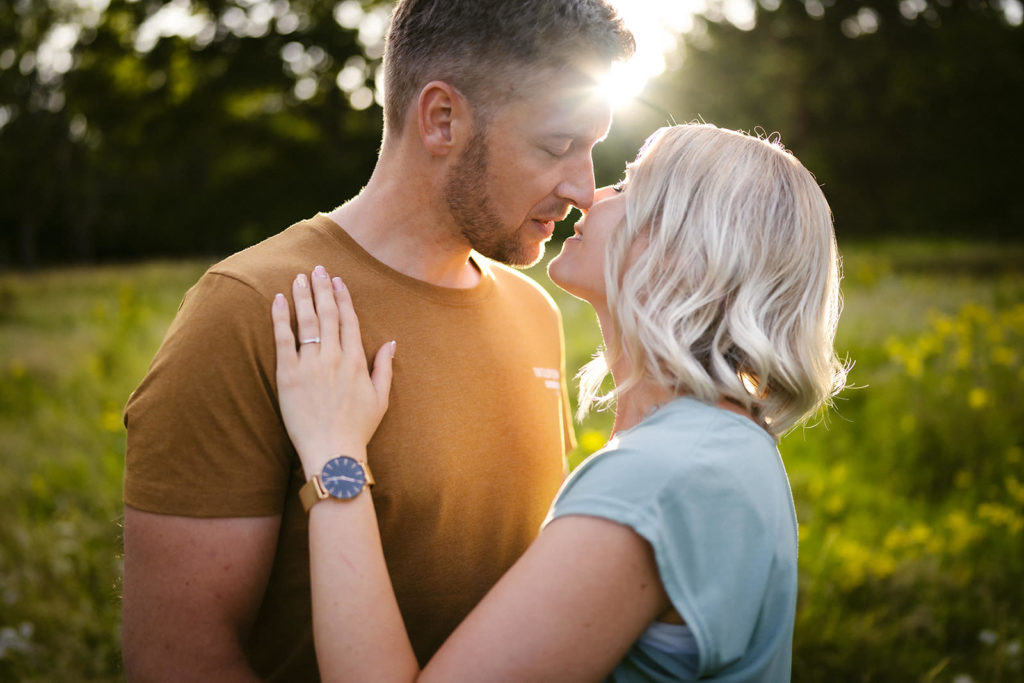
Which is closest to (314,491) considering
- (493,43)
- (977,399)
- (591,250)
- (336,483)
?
(336,483)

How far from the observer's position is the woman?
147cm

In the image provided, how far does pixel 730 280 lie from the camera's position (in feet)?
5.96

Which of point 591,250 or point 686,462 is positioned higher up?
point 591,250

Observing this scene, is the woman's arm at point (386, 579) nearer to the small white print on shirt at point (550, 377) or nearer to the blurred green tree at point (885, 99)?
the small white print on shirt at point (550, 377)

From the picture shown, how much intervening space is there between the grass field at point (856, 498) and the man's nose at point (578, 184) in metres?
1.72

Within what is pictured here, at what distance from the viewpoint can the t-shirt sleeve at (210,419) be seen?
1.66 meters

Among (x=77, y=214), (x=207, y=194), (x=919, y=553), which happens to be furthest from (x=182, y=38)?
(x=919, y=553)

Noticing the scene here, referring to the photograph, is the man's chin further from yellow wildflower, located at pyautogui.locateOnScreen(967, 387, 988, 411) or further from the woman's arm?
yellow wildflower, located at pyautogui.locateOnScreen(967, 387, 988, 411)

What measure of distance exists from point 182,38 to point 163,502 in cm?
2192

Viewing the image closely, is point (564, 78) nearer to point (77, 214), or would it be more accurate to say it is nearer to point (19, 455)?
point (19, 455)

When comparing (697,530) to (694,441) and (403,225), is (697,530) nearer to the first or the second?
(694,441)

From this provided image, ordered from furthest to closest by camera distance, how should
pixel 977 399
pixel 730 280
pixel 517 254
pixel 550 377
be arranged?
1. pixel 977 399
2. pixel 550 377
3. pixel 517 254
4. pixel 730 280

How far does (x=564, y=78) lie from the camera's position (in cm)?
212

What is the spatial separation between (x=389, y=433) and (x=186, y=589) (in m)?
0.54
